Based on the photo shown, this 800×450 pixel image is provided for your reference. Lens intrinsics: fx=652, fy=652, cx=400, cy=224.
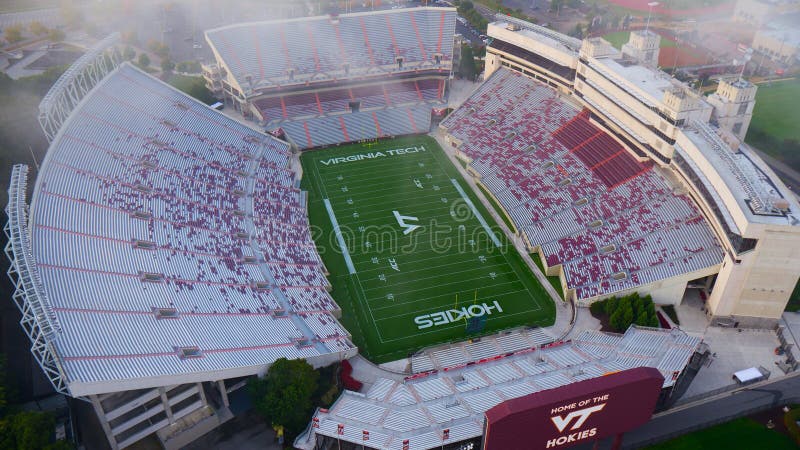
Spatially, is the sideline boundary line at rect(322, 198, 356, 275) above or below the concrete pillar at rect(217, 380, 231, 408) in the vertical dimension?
above

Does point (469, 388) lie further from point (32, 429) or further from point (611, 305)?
point (32, 429)

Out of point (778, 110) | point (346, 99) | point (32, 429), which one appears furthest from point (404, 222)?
point (778, 110)

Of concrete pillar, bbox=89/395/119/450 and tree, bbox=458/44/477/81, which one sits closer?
concrete pillar, bbox=89/395/119/450

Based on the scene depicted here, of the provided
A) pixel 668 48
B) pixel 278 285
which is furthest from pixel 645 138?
pixel 668 48

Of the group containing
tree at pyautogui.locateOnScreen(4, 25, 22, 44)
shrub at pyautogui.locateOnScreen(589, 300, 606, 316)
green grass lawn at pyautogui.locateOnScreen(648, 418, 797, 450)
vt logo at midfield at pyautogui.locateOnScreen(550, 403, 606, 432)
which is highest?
tree at pyautogui.locateOnScreen(4, 25, 22, 44)

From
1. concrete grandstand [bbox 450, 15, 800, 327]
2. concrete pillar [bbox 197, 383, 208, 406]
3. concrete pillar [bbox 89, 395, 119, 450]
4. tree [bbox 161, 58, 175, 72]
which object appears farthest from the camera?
tree [bbox 161, 58, 175, 72]

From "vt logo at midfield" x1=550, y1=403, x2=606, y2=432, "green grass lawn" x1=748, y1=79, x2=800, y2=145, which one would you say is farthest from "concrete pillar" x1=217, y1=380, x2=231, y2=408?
"green grass lawn" x1=748, y1=79, x2=800, y2=145

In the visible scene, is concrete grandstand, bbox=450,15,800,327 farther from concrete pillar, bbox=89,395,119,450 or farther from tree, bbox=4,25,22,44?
tree, bbox=4,25,22,44
